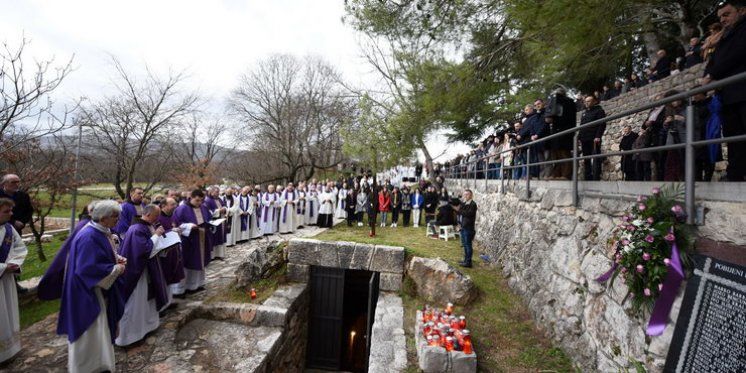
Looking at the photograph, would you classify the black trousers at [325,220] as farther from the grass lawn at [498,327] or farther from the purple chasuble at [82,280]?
the purple chasuble at [82,280]

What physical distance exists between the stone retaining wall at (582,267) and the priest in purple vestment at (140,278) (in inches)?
223

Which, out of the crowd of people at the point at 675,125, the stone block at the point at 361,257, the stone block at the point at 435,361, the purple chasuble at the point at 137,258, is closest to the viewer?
the crowd of people at the point at 675,125

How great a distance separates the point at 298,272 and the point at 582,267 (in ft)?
19.7

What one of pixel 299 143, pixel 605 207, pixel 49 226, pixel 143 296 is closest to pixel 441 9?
pixel 605 207

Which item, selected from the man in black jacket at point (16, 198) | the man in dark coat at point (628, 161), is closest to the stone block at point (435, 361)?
the man in dark coat at point (628, 161)

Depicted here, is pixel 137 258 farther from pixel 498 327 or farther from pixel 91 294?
pixel 498 327

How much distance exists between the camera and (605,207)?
11.9ft

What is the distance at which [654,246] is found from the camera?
258 cm

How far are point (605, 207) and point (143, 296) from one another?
619 centimetres

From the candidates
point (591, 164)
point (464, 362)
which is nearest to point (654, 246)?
point (464, 362)

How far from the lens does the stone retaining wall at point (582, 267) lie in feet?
8.29

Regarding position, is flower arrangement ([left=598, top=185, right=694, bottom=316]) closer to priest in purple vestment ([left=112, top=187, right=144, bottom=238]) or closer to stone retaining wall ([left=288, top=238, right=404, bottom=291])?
stone retaining wall ([left=288, top=238, right=404, bottom=291])

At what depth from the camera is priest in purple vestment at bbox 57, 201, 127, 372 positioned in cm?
375

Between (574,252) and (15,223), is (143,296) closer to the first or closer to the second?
(15,223)
